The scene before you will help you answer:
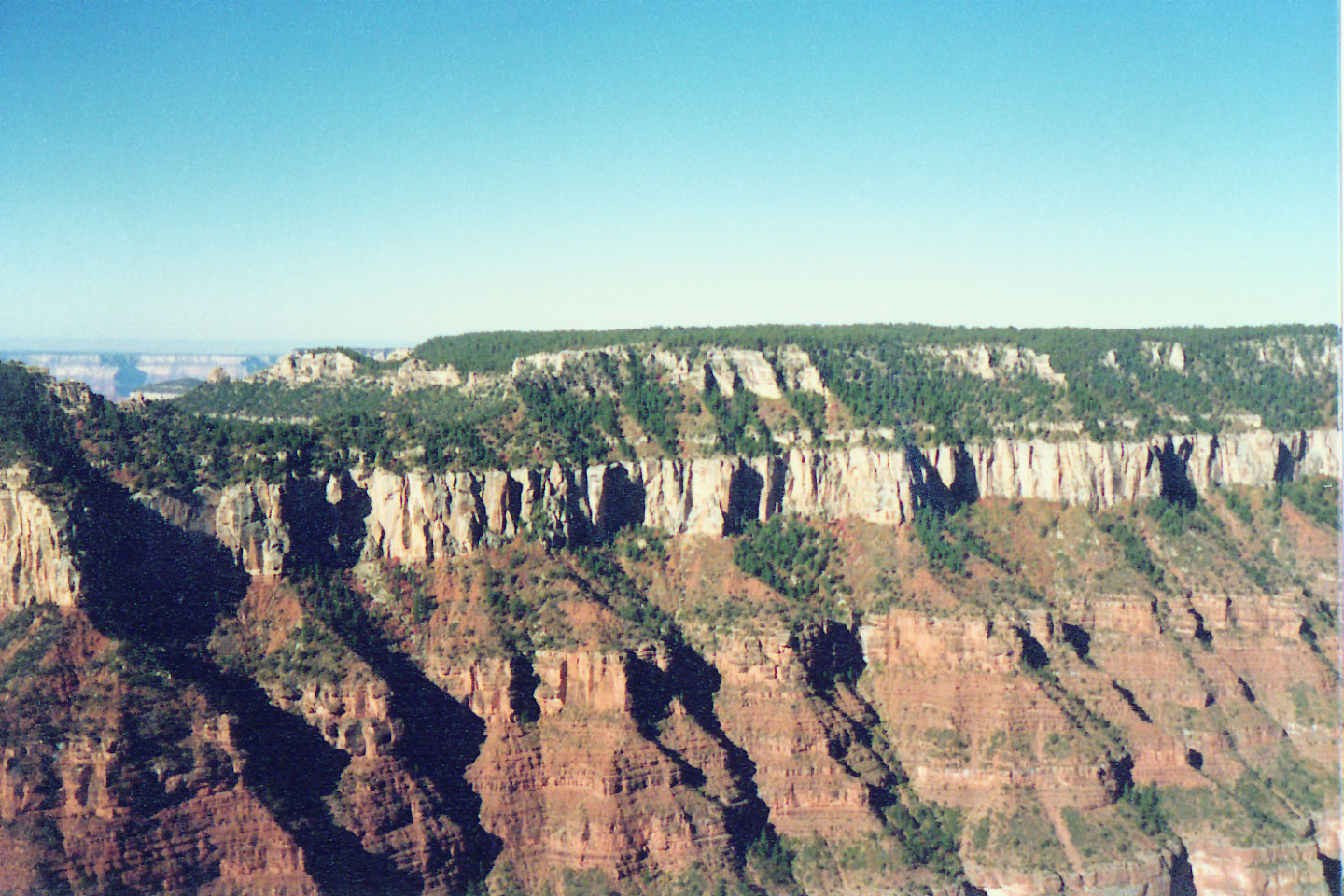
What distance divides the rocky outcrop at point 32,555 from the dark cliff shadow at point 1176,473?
74195 millimetres

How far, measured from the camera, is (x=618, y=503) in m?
94.2

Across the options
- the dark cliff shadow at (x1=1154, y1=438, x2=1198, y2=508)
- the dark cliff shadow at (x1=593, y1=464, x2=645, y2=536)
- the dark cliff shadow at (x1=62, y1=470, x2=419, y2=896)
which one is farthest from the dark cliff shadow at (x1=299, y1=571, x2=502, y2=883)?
the dark cliff shadow at (x1=1154, y1=438, x2=1198, y2=508)

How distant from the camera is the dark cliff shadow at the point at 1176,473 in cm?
10306

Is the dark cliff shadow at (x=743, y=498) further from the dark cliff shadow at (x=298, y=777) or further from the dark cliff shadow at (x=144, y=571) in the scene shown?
the dark cliff shadow at (x=144, y=571)

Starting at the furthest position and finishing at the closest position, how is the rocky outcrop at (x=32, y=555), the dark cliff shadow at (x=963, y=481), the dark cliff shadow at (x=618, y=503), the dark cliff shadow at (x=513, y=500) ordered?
the dark cliff shadow at (x=963, y=481) < the dark cliff shadow at (x=618, y=503) < the dark cliff shadow at (x=513, y=500) < the rocky outcrop at (x=32, y=555)

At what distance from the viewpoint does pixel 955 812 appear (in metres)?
82.8

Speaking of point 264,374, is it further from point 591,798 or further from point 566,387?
point 591,798

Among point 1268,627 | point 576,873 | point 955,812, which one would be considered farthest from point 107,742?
point 1268,627

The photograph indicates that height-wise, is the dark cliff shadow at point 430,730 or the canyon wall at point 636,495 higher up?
the canyon wall at point 636,495

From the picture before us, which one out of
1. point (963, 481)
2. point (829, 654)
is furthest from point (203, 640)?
point (963, 481)

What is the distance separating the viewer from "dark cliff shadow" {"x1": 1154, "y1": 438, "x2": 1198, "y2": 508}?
103 metres

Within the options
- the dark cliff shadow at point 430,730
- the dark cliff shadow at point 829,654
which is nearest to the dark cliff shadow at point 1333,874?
the dark cliff shadow at point 829,654

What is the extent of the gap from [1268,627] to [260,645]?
65.6 metres

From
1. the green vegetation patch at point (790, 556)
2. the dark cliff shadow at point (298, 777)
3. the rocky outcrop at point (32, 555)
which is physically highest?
the rocky outcrop at point (32, 555)
